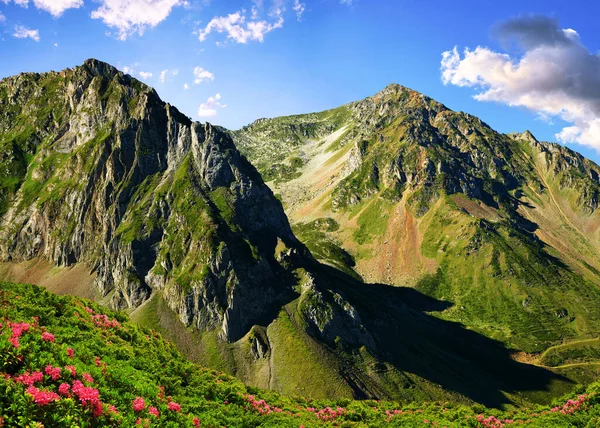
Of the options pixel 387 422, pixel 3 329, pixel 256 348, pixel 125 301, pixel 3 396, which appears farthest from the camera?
pixel 125 301

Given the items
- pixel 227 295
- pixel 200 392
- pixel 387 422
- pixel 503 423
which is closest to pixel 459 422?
pixel 503 423

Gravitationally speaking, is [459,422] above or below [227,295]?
below

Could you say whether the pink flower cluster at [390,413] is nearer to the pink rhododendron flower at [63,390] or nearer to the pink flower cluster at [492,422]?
the pink flower cluster at [492,422]

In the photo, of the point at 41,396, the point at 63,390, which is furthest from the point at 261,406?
the point at 41,396

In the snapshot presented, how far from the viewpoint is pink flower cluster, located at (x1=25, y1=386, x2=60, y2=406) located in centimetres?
2305

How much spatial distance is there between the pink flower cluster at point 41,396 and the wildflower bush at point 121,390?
5cm

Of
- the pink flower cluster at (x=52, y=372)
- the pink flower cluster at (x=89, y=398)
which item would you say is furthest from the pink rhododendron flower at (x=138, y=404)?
the pink flower cluster at (x=52, y=372)

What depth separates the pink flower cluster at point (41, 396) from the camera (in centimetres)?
2305

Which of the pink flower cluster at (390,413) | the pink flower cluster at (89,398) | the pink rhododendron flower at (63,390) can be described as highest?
the pink rhododendron flower at (63,390)

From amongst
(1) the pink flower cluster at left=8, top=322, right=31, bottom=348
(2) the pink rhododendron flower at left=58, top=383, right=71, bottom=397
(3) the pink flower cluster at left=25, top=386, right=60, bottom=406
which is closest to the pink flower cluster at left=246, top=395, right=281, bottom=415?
(1) the pink flower cluster at left=8, top=322, right=31, bottom=348

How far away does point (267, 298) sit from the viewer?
613ft

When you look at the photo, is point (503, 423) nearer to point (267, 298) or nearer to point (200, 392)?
point (200, 392)

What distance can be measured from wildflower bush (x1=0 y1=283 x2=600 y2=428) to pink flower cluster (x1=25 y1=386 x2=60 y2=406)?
2.0 inches

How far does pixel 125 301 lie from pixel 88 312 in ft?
498
